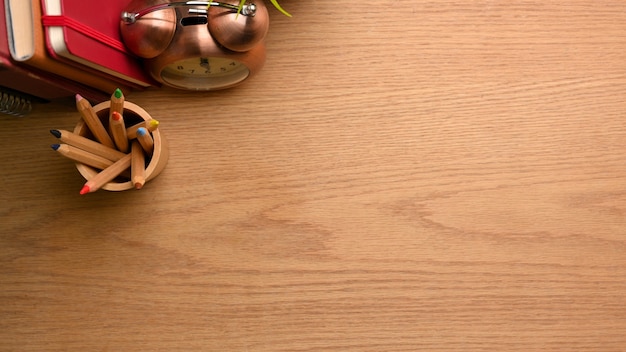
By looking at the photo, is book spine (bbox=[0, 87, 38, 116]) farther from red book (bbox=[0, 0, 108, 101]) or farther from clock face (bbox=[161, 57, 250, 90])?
clock face (bbox=[161, 57, 250, 90])

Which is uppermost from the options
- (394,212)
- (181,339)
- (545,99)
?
(545,99)

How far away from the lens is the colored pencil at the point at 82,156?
→ 1.59 feet

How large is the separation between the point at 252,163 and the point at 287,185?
4cm

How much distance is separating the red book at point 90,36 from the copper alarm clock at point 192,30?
1cm

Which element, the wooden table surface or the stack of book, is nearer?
the stack of book

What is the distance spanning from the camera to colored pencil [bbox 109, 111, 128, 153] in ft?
1.66

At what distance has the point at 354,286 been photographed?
577mm

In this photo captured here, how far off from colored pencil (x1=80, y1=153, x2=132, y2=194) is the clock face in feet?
0.28

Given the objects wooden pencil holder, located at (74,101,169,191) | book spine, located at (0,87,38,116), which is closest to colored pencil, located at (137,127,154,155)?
wooden pencil holder, located at (74,101,169,191)

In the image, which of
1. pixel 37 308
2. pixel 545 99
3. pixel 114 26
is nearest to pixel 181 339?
pixel 37 308

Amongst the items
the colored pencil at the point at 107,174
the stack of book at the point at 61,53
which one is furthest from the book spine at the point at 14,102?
the colored pencil at the point at 107,174

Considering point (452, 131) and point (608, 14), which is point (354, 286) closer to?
point (452, 131)

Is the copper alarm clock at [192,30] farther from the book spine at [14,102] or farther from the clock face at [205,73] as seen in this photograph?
the book spine at [14,102]

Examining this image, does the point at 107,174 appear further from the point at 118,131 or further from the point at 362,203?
the point at 362,203
